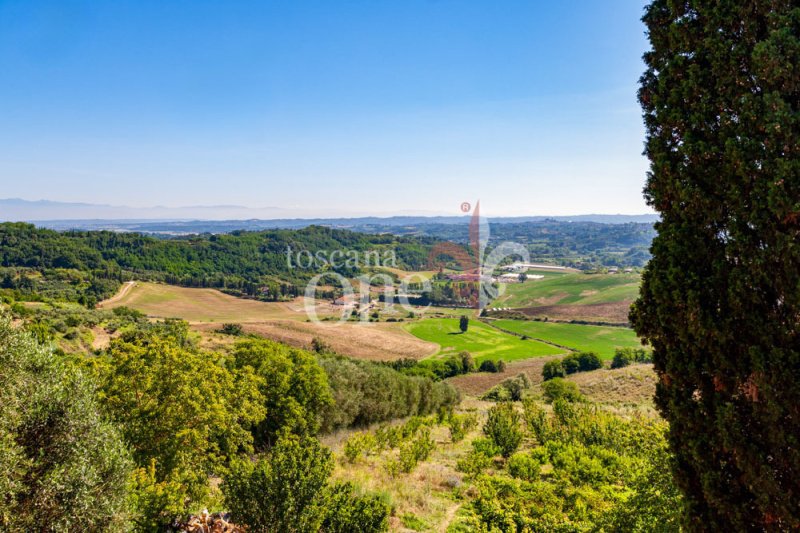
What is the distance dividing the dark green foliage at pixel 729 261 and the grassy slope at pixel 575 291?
10607cm

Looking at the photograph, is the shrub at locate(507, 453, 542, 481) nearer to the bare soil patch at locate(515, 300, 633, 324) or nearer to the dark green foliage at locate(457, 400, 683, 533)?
the dark green foliage at locate(457, 400, 683, 533)

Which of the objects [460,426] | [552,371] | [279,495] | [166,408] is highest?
[166,408]

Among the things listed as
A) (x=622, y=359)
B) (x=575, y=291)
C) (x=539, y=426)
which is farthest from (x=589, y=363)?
(x=575, y=291)

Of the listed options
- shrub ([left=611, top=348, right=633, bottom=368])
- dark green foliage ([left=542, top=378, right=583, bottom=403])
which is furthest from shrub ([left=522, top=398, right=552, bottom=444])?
shrub ([left=611, top=348, right=633, bottom=368])

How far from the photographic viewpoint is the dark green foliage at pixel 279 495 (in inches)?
374

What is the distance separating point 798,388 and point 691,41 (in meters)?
5.05

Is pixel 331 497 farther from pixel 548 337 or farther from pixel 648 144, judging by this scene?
pixel 548 337

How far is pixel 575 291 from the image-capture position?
120 metres

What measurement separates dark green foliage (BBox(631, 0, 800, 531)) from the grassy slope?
106066mm

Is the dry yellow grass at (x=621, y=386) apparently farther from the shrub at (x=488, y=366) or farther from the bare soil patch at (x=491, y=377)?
the shrub at (x=488, y=366)

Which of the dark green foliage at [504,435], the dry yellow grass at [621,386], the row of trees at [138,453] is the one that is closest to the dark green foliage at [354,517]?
the row of trees at [138,453]

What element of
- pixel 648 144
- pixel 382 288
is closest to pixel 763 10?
pixel 648 144

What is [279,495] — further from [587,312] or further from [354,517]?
[587,312]

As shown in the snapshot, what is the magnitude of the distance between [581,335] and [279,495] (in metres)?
89.8
